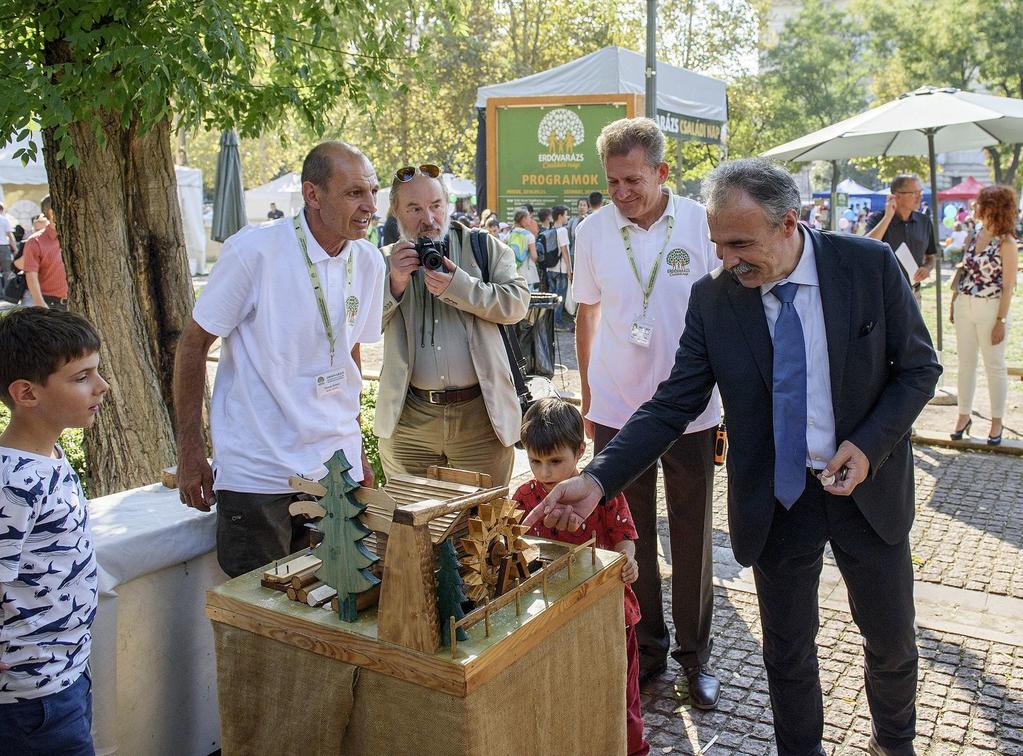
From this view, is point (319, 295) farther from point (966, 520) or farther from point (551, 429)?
point (966, 520)

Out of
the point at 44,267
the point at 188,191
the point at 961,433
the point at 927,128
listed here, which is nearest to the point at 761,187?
the point at 961,433

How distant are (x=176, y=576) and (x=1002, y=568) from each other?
428 centimetres

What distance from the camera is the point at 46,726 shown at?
2336 mm

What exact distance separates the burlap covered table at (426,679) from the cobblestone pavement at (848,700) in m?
1.10

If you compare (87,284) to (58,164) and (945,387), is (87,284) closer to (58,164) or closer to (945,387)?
(58,164)

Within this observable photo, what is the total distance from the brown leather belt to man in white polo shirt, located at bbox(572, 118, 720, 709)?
51cm

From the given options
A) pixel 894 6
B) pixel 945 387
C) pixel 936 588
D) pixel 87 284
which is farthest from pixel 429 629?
pixel 894 6

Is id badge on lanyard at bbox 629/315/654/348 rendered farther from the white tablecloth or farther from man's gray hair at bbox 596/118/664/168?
the white tablecloth

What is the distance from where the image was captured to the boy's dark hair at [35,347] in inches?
96.7

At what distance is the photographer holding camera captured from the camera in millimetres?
3830

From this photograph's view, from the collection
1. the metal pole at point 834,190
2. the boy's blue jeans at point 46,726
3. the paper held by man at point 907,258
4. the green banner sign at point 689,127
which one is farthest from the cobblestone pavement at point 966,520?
the metal pole at point 834,190

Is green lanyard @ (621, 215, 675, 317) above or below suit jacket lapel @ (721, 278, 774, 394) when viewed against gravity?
above

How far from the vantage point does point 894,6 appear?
42.4m

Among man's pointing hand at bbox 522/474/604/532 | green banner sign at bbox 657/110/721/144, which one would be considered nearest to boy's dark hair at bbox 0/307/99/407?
man's pointing hand at bbox 522/474/604/532
